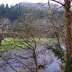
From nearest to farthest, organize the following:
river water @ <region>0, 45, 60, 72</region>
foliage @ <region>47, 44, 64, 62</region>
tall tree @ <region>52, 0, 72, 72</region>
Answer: tall tree @ <region>52, 0, 72, 72</region> → river water @ <region>0, 45, 60, 72</region> → foliage @ <region>47, 44, 64, 62</region>

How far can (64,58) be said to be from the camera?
15625mm

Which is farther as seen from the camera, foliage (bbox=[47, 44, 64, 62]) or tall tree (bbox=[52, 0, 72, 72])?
foliage (bbox=[47, 44, 64, 62])

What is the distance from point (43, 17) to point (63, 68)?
364 cm

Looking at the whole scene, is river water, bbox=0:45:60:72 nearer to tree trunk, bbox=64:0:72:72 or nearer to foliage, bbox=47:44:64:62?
foliage, bbox=47:44:64:62

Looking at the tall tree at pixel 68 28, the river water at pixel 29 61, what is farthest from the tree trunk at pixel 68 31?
the river water at pixel 29 61

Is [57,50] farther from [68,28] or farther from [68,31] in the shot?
[68,28]

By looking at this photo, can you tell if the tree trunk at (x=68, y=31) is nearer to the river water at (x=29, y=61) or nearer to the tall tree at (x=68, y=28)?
the tall tree at (x=68, y=28)

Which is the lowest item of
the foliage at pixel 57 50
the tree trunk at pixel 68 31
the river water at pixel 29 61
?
the river water at pixel 29 61

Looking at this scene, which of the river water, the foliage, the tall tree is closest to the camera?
the tall tree

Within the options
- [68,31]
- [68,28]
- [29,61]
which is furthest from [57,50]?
[29,61]

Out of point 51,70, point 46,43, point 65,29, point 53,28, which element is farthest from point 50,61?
point 65,29

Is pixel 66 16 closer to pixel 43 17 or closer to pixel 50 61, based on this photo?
pixel 43 17

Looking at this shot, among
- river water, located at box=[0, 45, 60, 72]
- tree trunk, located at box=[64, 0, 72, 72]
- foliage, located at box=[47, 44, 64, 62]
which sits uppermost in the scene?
tree trunk, located at box=[64, 0, 72, 72]

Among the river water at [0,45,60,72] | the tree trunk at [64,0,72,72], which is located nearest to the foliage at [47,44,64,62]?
the river water at [0,45,60,72]
